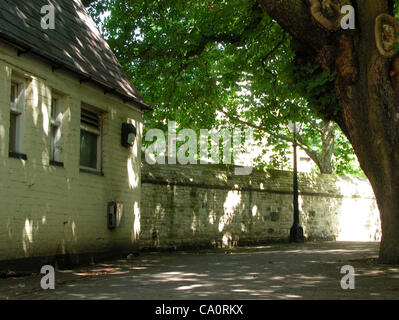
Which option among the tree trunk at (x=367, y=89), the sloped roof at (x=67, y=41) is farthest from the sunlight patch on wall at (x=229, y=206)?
the tree trunk at (x=367, y=89)

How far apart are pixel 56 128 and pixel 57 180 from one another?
1.23m

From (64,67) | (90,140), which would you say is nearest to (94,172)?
(90,140)

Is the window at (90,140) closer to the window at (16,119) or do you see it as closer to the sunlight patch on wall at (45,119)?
the sunlight patch on wall at (45,119)

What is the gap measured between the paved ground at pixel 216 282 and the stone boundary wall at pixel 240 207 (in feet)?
20.3

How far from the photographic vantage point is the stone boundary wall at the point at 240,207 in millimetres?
17906

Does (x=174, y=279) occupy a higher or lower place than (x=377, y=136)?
lower

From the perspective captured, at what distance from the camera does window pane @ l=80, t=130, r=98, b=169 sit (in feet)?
42.0

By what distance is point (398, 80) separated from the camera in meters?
10.3

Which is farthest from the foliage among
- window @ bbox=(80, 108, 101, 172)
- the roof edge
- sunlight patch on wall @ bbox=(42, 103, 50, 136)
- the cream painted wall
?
sunlight patch on wall @ bbox=(42, 103, 50, 136)

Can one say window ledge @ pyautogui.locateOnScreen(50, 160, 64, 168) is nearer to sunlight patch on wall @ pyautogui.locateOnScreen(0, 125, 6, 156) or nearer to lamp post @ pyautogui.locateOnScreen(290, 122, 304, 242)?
sunlight patch on wall @ pyautogui.locateOnScreen(0, 125, 6, 156)
